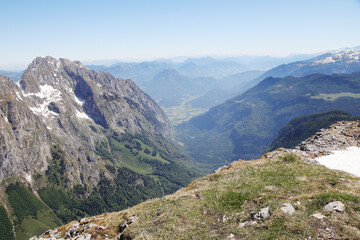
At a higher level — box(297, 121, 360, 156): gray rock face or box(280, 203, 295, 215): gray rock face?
box(280, 203, 295, 215): gray rock face

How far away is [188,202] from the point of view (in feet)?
89.7

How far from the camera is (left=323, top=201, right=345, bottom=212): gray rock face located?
731 inches

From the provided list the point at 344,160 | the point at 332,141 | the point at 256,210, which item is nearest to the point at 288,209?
the point at 256,210

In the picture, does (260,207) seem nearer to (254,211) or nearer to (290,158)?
(254,211)

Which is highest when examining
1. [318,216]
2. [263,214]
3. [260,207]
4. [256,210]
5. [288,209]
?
[318,216]

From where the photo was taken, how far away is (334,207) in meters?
18.9

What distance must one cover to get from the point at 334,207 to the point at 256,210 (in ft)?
22.5

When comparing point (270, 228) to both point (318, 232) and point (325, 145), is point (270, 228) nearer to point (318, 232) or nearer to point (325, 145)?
point (318, 232)

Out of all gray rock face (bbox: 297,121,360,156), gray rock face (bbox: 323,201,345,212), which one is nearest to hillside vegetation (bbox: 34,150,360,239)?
gray rock face (bbox: 323,201,345,212)

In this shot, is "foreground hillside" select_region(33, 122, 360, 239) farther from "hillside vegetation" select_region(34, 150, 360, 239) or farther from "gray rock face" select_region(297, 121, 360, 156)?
"gray rock face" select_region(297, 121, 360, 156)

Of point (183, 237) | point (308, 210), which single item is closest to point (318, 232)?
point (308, 210)

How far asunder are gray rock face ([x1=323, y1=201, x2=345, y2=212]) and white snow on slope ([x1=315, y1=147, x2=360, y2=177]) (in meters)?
17.6

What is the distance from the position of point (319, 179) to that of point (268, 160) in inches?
411

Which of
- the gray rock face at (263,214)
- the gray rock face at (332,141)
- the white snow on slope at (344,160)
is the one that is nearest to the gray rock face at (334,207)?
the gray rock face at (263,214)
